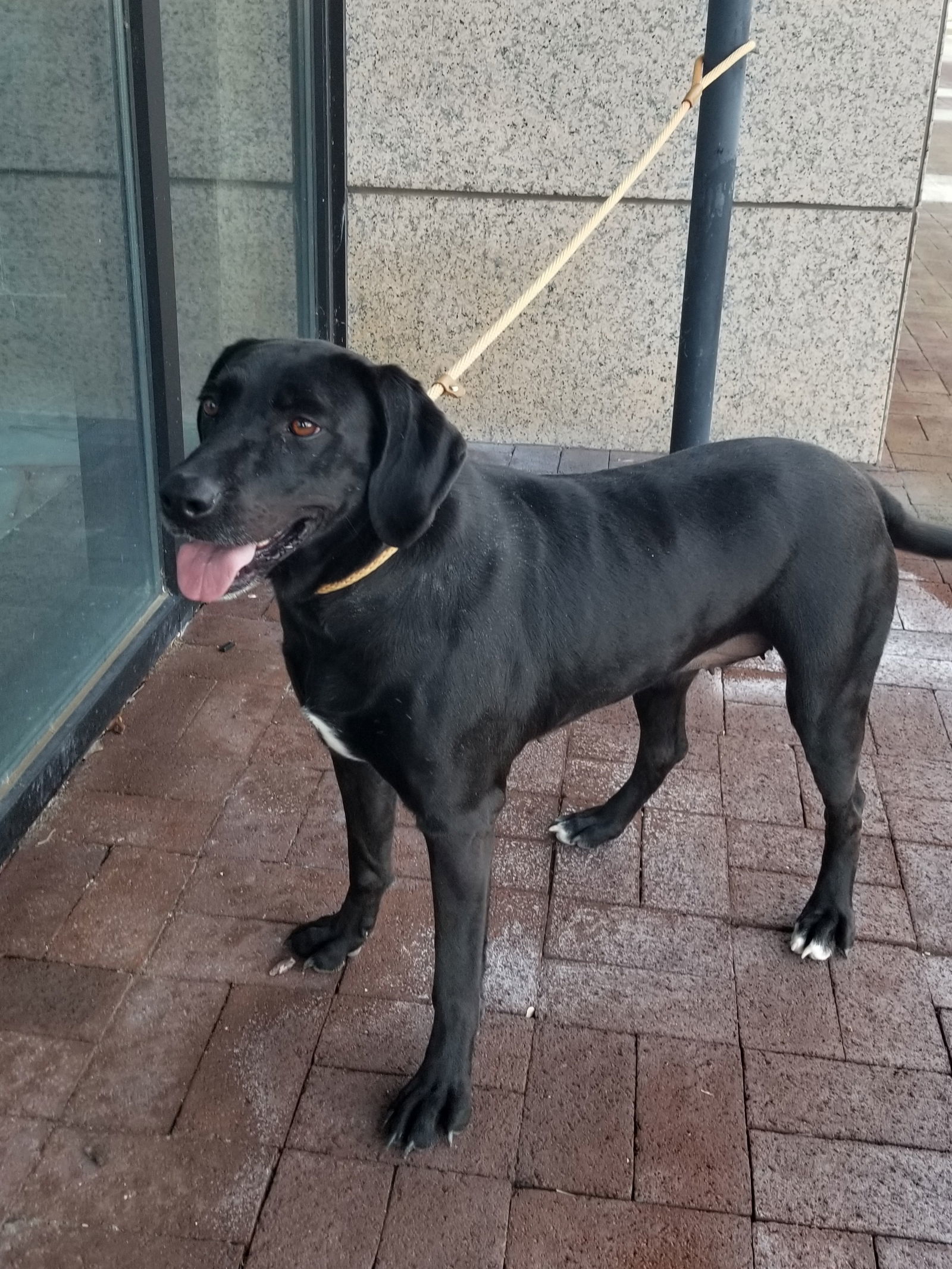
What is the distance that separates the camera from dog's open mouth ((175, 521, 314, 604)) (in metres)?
2.22

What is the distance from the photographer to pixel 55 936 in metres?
2.91

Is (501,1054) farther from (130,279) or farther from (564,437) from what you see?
(564,437)

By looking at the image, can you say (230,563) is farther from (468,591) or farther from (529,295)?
(529,295)

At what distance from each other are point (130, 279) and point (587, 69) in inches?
98.6

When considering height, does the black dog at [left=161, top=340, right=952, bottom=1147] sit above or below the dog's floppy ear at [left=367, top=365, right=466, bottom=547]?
below

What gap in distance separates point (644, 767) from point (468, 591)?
1163 mm

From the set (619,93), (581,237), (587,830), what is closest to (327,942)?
(587,830)

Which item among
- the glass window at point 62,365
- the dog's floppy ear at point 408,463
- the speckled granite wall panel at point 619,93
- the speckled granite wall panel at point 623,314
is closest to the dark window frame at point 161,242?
the glass window at point 62,365

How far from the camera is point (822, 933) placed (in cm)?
290

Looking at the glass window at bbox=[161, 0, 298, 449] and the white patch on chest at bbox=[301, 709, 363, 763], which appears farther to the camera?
the glass window at bbox=[161, 0, 298, 449]

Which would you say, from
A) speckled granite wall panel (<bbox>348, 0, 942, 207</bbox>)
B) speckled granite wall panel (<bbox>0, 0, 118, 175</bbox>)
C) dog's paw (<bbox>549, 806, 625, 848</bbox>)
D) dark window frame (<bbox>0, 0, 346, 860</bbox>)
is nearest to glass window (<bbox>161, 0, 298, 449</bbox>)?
dark window frame (<bbox>0, 0, 346, 860</bbox>)

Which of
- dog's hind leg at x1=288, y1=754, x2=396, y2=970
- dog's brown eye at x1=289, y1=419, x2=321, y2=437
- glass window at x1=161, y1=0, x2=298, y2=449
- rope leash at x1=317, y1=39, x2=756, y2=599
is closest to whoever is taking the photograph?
dog's brown eye at x1=289, y1=419, x2=321, y2=437

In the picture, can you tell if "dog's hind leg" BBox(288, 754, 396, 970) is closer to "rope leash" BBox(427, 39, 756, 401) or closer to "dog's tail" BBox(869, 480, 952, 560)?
"rope leash" BBox(427, 39, 756, 401)

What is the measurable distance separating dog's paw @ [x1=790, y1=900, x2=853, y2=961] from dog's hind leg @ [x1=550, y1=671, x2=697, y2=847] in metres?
0.57
